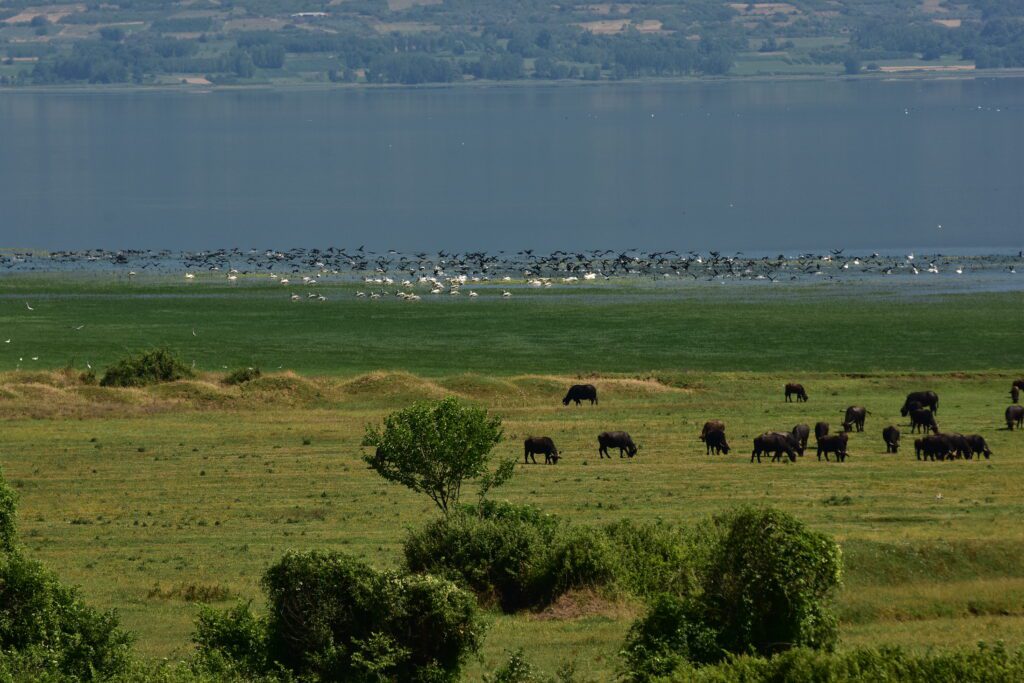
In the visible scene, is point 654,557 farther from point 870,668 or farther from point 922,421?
point 922,421

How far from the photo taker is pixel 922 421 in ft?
181

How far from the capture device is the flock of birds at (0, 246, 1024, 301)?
107062 millimetres

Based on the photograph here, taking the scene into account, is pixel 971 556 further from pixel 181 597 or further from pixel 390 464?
pixel 181 597

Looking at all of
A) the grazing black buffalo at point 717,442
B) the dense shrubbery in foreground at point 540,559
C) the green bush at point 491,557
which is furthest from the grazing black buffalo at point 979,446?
the green bush at point 491,557

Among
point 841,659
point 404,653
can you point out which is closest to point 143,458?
point 404,653

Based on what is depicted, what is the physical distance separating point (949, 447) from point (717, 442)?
7236mm

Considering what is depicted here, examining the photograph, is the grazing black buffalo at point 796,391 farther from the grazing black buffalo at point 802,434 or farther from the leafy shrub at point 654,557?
the leafy shrub at point 654,557

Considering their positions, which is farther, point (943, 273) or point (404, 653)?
point (943, 273)

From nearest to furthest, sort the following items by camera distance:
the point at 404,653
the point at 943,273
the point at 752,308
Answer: the point at 404,653
the point at 752,308
the point at 943,273

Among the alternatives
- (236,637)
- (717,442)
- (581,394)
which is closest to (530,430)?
(581,394)

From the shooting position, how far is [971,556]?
3319 cm

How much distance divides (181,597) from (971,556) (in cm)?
1632

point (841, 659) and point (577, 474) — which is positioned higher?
point (841, 659)

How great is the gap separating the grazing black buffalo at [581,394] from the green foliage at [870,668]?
4003cm
